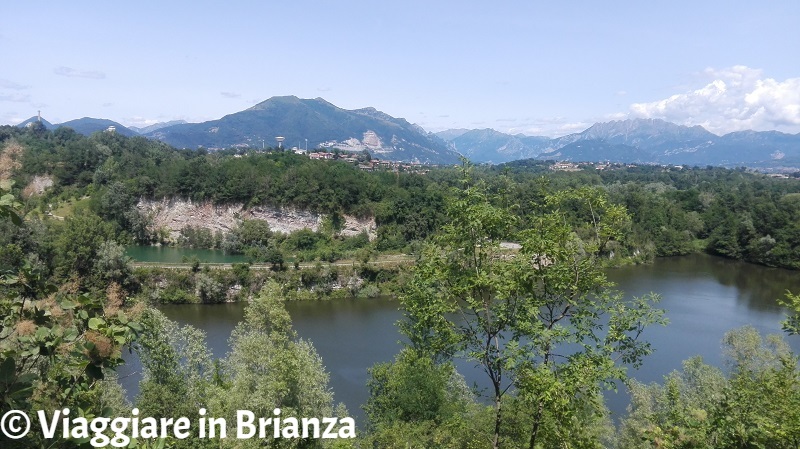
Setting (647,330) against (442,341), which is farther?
(647,330)

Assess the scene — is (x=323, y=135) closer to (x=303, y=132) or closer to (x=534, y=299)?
(x=303, y=132)

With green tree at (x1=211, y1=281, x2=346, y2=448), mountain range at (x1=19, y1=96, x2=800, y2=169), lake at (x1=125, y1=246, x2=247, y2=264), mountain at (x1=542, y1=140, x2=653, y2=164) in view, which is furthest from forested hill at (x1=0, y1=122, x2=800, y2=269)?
mountain at (x1=542, y1=140, x2=653, y2=164)

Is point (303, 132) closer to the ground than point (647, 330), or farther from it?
farther from it

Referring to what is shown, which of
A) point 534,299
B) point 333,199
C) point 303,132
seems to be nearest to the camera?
point 534,299

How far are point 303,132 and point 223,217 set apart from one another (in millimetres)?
133320

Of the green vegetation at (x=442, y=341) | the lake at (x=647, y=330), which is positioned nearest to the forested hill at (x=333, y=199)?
the lake at (x=647, y=330)

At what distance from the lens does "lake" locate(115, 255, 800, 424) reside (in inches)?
565

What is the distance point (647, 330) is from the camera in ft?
58.0

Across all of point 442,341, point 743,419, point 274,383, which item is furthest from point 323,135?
point 743,419

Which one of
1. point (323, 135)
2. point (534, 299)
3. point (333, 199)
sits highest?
point (323, 135)

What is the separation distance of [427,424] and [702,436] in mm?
4405
